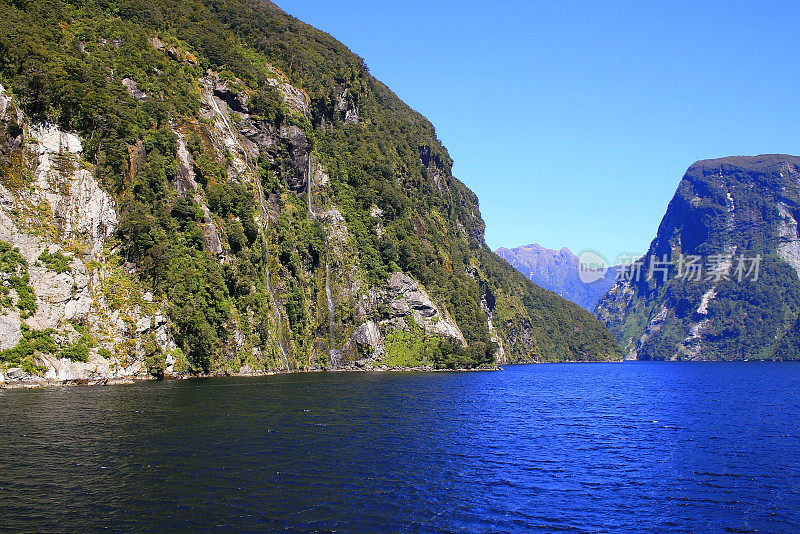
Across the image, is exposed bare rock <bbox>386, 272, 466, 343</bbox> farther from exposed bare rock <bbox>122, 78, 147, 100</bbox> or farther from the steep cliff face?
exposed bare rock <bbox>122, 78, 147, 100</bbox>

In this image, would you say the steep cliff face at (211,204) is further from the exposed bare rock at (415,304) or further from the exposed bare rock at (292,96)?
the exposed bare rock at (292,96)

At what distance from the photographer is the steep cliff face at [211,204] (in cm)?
7644

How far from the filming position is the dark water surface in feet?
80.9

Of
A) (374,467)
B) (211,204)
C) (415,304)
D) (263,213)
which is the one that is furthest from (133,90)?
(374,467)

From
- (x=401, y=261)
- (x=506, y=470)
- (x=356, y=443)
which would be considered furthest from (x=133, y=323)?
(x=401, y=261)

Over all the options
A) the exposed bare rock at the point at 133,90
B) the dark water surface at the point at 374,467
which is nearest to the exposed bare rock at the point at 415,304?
the exposed bare rock at the point at 133,90

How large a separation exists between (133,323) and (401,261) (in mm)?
89556

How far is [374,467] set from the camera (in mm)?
33906

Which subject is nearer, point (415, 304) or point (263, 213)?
point (263, 213)

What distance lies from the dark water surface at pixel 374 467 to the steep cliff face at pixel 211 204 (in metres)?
24.0

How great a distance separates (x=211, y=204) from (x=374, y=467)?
285 ft

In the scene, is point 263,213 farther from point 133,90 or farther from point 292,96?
point 292,96

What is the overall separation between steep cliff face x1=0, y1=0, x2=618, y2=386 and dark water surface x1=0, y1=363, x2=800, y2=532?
78.8 feet

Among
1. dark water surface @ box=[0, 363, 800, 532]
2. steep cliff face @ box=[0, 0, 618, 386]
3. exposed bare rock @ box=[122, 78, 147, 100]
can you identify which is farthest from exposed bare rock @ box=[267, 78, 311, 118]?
dark water surface @ box=[0, 363, 800, 532]
